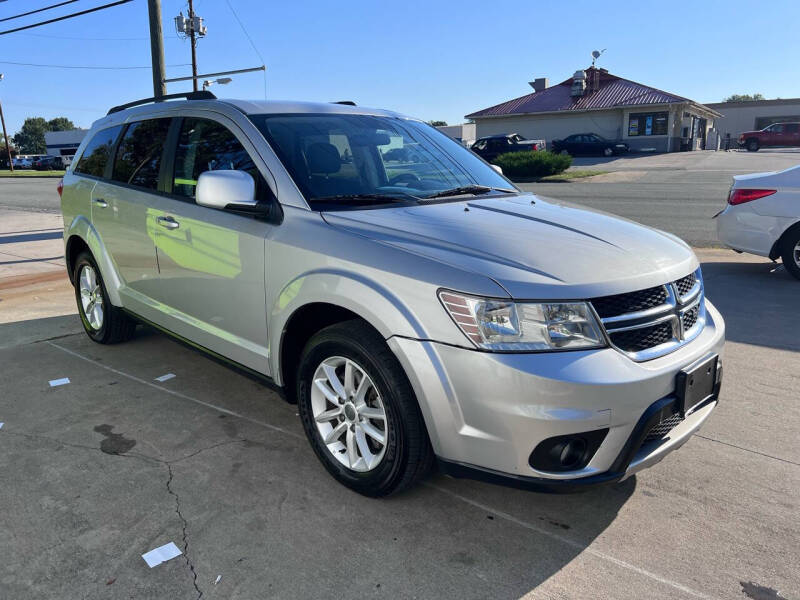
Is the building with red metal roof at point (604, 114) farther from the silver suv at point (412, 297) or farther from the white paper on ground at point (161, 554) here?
the white paper on ground at point (161, 554)

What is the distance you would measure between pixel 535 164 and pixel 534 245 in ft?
79.7

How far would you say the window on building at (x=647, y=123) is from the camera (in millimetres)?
42562

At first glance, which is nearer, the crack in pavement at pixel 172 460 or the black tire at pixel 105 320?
the crack in pavement at pixel 172 460

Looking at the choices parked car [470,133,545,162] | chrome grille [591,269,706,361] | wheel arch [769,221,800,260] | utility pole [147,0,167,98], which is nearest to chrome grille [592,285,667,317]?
chrome grille [591,269,706,361]

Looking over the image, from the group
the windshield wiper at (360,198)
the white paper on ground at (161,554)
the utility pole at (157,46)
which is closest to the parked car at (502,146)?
the utility pole at (157,46)

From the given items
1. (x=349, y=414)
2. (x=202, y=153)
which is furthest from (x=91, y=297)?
(x=349, y=414)

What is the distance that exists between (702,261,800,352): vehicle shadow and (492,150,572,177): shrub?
59.8ft

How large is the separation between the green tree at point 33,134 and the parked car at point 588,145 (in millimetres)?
110145

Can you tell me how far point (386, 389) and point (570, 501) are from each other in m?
1.06

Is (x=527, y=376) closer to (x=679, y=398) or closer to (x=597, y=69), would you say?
(x=679, y=398)

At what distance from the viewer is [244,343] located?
11.6 ft

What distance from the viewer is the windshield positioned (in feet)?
11.0

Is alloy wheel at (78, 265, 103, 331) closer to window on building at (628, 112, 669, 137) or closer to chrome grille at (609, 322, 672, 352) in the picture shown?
chrome grille at (609, 322, 672, 352)

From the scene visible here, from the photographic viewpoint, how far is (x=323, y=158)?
352 cm
